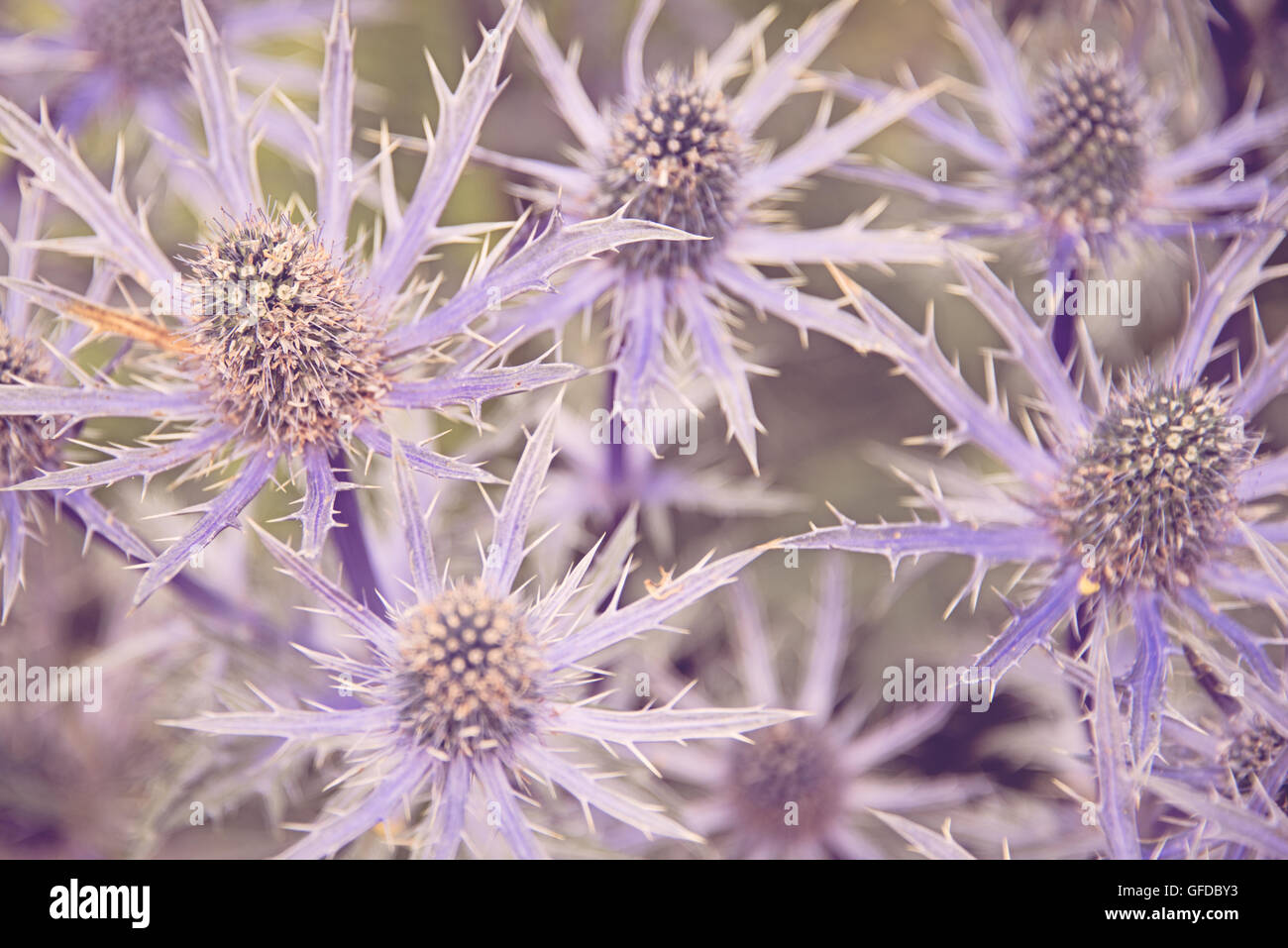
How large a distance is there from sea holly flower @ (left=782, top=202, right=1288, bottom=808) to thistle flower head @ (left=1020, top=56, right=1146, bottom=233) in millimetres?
175

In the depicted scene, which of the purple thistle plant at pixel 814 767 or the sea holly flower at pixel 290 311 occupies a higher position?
the sea holly flower at pixel 290 311

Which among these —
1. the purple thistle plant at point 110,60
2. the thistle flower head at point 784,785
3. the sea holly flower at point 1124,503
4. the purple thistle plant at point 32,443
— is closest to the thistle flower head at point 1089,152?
the sea holly flower at point 1124,503

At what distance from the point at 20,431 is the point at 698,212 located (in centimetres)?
87

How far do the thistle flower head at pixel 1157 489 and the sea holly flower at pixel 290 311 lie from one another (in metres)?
0.62

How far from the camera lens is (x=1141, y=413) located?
3.53 feet

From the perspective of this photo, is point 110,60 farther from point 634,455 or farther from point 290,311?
point 634,455

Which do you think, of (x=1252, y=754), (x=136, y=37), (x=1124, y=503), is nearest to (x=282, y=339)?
(x=136, y=37)

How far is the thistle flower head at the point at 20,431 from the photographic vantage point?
1.02 meters

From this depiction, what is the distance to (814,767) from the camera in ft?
4.62

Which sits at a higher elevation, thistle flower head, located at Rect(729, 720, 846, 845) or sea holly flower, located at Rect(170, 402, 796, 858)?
sea holly flower, located at Rect(170, 402, 796, 858)

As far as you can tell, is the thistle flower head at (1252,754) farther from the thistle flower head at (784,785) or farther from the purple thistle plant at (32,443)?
the purple thistle plant at (32,443)

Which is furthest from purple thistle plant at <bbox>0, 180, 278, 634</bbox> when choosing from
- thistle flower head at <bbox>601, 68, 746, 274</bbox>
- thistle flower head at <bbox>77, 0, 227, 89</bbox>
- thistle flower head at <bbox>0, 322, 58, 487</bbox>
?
thistle flower head at <bbox>601, 68, 746, 274</bbox>

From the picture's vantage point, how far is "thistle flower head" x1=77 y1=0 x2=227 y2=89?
131cm

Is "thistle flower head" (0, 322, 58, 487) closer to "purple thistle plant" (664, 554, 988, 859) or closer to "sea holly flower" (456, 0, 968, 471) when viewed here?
"sea holly flower" (456, 0, 968, 471)
